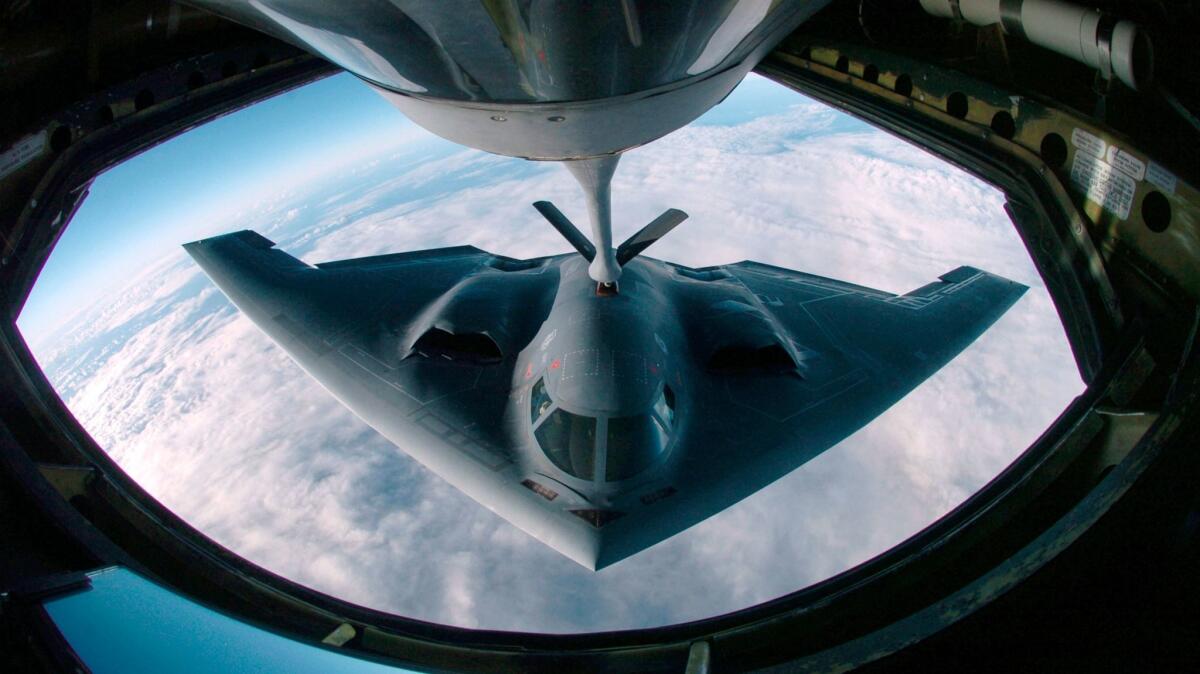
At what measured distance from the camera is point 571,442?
23.7 feet

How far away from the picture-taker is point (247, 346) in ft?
142

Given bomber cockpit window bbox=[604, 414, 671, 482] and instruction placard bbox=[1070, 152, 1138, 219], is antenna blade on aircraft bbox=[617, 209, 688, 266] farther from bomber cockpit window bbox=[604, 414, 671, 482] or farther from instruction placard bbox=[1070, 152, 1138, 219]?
instruction placard bbox=[1070, 152, 1138, 219]

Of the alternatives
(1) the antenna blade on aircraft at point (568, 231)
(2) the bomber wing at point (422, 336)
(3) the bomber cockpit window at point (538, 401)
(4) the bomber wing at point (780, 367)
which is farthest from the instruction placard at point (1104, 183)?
(1) the antenna blade on aircraft at point (568, 231)

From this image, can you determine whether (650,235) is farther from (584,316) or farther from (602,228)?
(602,228)

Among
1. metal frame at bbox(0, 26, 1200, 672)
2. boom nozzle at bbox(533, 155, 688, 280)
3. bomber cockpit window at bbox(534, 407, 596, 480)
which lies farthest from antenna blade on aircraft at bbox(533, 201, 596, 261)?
metal frame at bbox(0, 26, 1200, 672)

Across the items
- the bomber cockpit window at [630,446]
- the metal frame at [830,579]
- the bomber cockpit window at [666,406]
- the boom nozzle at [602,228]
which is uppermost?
the boom nozzle at [602,228]

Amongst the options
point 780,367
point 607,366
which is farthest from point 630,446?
point 780,367

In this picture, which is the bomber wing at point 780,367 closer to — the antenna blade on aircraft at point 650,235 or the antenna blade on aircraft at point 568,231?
the antenna blade on aircraft at point 650,235

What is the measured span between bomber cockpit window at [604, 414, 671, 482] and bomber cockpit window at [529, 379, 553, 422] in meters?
1.11

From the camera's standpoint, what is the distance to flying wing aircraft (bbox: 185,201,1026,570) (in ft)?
23.5

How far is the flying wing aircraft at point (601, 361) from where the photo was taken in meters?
7.15

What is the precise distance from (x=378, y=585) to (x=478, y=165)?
59564 mm

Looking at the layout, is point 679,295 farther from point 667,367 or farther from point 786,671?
point 786,671

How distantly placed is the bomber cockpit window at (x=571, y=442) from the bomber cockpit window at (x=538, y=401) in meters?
0.22
